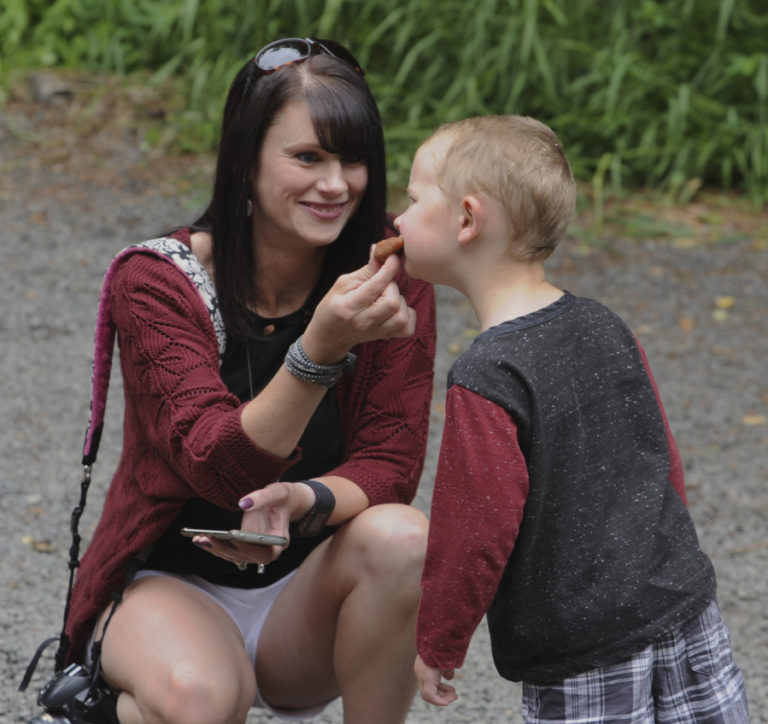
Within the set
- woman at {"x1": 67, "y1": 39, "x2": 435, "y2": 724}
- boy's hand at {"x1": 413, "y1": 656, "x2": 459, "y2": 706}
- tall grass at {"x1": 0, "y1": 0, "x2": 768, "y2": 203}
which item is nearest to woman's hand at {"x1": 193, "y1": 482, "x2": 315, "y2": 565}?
woman at {"x1": 67, "y1": 39, "x2": 435, "y2": 724}

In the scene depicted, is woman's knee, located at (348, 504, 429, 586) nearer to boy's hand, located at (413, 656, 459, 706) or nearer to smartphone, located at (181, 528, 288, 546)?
smartphone, located at (181, 528, 288, 546)

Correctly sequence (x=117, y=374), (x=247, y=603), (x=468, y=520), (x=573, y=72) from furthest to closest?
(x=573, y=72) → (x=117, y=374) → (x=247, y=603) → (x=468, y=520)

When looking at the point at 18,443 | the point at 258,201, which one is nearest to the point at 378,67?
the point at 18,443

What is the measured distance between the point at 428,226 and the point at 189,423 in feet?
1.76

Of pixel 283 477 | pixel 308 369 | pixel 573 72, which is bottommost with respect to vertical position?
pixel 573 72

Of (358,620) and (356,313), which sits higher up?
(356,313)

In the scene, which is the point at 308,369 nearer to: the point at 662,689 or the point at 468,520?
the point at 468,520

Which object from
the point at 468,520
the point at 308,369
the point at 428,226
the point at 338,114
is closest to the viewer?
the point at 468,520

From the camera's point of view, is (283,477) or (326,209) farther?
(283,477)

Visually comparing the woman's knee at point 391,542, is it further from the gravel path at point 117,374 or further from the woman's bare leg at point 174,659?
the gravel path at point 117,374

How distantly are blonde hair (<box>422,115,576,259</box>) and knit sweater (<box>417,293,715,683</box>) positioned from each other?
12cm

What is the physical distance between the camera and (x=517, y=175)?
1.82 metres

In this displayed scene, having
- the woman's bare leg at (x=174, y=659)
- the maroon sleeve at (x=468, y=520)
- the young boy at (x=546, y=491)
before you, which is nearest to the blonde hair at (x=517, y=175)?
the young boy at (x=546, y=491)

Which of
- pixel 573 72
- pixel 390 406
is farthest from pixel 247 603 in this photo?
pixel 573 72
